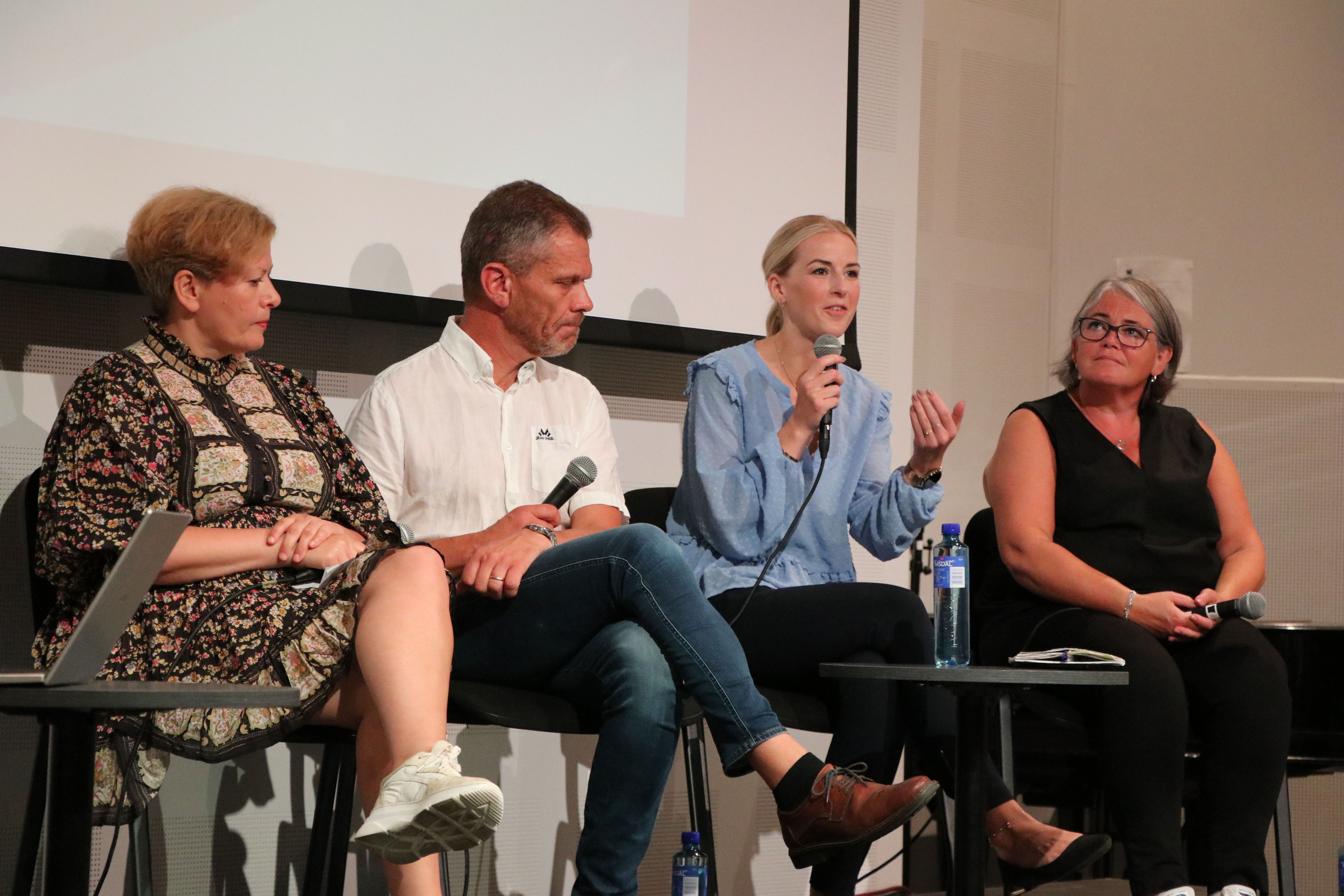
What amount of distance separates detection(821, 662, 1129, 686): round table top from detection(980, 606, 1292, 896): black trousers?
15.3 inches

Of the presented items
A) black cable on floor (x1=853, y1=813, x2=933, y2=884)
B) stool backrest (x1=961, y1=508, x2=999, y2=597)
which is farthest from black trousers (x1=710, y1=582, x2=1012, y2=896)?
stool backrest (x1=961, y1=508, x2=999, y2=597)

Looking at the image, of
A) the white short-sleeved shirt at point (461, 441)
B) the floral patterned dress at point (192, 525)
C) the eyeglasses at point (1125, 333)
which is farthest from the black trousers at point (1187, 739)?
the floral patterned dress at point (192, 525)

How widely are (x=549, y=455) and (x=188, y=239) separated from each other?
0.76m

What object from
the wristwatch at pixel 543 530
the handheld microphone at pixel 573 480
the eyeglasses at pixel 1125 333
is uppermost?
the eyeglasses at pixel 1125 333

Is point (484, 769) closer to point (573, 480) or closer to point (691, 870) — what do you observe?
point (691, 870)

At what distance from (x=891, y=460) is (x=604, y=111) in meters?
1.08

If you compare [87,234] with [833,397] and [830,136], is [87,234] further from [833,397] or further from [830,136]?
[830,136]

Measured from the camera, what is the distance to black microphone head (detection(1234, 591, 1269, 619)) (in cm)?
236

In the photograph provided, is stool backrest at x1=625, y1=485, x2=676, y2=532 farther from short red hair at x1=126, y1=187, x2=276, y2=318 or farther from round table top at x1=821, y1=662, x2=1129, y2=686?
short red hair at x1=126, y1=187, x2=276, y2=318

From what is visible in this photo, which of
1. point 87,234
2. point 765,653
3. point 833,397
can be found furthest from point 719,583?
point 87,234

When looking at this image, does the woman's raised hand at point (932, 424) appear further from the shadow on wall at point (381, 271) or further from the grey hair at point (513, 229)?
the shadow on wall at point (381, 271)

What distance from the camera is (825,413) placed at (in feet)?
8.00

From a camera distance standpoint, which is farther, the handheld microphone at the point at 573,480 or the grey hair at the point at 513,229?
the grey hair at the point at 513,229

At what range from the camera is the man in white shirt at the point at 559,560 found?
192cm
